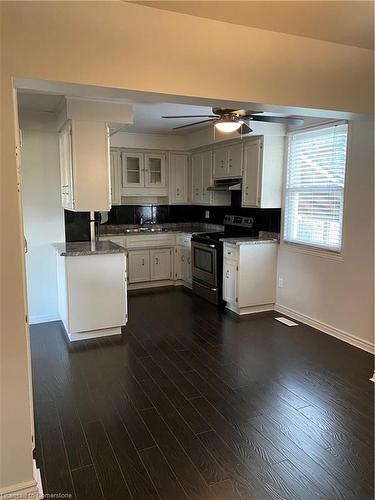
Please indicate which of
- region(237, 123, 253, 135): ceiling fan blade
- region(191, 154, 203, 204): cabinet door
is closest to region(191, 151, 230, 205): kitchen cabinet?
region(191, 154, 203, 204): cabinet door

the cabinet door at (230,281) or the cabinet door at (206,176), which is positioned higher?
the cabinet door at (206,176)

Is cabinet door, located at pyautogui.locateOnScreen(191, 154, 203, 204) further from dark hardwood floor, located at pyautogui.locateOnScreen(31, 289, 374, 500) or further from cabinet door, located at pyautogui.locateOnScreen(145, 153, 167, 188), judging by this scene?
dark hardwood floor, located at pyautogui.locateOnScreen(31, 289, 374, 500)

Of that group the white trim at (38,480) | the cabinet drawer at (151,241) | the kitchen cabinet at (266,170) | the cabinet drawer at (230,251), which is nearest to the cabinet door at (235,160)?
the kitchen cabinet at (266,170)

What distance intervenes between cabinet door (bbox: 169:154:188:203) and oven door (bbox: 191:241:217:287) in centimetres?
122

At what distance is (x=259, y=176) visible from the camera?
4.73m

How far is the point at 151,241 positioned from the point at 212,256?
132cm

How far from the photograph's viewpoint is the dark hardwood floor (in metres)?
2.04

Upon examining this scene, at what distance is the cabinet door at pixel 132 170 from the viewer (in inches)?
240

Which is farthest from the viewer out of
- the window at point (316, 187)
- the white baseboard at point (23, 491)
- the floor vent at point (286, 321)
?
the floor vent at point (286, 321)

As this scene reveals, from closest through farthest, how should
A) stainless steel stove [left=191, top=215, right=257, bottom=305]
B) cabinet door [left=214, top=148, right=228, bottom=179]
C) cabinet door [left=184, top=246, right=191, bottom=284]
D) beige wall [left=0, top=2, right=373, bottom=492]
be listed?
beige wall [left=0, top=2, right=373, bottom=492] → stainless steel stove [left=191, top=215, right=257, bottom=305] → cabinet door [left=214, top=148, right=228, bottom=179] → cabinet door [left=184, top=246, right=191, bottom=284]

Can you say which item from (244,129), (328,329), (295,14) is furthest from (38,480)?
(328,329)

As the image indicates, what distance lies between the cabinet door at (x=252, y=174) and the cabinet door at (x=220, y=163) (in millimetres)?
534

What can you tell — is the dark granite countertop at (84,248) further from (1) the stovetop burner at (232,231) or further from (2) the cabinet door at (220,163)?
(2) the cabinet door at (220,163)

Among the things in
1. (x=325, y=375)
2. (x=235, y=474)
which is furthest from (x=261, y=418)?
(x=325, y=375)
